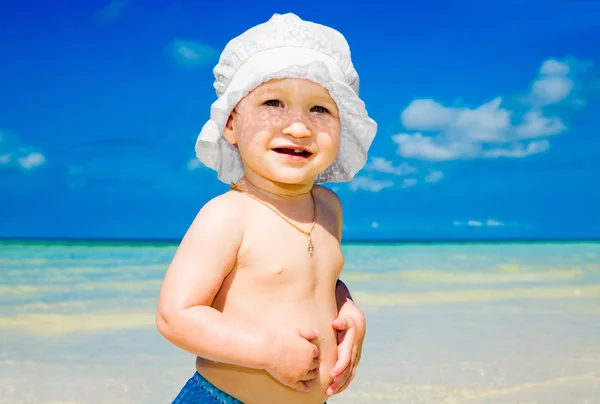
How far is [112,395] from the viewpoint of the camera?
3.23 meters

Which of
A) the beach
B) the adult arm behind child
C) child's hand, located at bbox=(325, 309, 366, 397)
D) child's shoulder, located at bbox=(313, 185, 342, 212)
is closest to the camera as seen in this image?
the adult arm behind child

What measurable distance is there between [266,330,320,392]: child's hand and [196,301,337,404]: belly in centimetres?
5

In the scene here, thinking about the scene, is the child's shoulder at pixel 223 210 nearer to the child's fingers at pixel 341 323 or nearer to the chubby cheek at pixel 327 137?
the chubby cheek at pixel 327 137

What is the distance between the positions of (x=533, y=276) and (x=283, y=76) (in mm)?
7754

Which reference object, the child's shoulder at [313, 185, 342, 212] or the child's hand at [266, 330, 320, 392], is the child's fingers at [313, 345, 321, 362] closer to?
the child's hand at [266, 330, 320, 392]

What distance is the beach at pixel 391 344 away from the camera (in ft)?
10.9

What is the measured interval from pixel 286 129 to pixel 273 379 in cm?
64

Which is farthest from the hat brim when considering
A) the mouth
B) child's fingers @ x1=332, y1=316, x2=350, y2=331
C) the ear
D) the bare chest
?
child's fingers @ x1=332, y1=316, x2=350, y2=331

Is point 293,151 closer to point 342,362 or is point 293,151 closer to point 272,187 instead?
A: point 272,187

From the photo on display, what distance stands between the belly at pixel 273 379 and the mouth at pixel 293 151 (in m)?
0.40

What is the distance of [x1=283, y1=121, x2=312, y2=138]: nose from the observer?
1707 mm

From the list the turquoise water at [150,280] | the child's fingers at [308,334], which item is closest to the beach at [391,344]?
the turquoise water at [150,280]

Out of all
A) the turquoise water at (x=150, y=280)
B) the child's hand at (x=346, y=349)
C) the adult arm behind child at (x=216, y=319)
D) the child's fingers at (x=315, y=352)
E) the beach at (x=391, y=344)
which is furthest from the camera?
the turquoise water at (x=150, y=280)

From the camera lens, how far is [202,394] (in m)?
1.80
